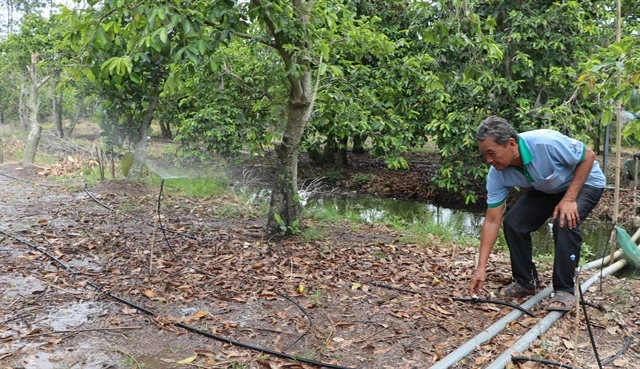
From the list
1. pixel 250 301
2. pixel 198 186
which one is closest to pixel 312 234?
pixel 250 301

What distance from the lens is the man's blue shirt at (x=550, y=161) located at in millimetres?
3170

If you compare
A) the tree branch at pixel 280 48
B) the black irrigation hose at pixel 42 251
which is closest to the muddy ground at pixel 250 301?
the black irrigation hose at pixel 42 251

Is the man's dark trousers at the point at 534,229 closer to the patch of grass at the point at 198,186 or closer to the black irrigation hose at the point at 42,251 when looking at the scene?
the black irrigation hose at the point at 42,251

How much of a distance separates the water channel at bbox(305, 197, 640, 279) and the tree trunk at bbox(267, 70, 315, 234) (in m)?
2.13

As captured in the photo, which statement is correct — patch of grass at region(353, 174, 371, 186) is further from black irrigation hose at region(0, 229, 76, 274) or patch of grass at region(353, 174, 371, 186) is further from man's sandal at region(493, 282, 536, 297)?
man's sandal at region(493, 282, 536, 297)

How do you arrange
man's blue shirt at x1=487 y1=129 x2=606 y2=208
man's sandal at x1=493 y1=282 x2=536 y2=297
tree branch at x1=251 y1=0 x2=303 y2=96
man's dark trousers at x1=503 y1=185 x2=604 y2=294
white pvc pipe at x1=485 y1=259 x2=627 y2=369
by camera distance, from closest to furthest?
1. white pvc pipe at x1=485 y1=259 x2=627 y2=369
2. man's blue shirt at x1=487 y1=129 x2=606 y2=208
3. man's dark trousers at x1=503 y1=185 x2=604 y2=294
4. man's sandal at x1=493 y1=282 x2=536 y2=297
5. tree branch at x1=251 y1=0 x2=303 y2=96

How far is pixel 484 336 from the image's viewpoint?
2.93 metres

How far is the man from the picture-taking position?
3135 millimetres

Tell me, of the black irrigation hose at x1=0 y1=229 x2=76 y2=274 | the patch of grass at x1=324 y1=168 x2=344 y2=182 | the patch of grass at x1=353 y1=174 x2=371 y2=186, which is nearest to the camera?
the black irrigation hose at x1=0 y1=229 x2=76 y2=274

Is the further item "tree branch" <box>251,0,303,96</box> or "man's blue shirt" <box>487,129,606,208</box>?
"tree branch" <box>251,0,303,96</box>

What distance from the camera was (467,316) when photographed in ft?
11.1

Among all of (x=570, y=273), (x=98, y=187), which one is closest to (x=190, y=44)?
(x=570, y=273)

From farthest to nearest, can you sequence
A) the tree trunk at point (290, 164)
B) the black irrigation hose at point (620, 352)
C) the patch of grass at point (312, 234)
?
1. the patch of grass at point (312, 234)
2. the tree trunk at point (290, 164)
3. the black irrigation hose at point (620, 352)

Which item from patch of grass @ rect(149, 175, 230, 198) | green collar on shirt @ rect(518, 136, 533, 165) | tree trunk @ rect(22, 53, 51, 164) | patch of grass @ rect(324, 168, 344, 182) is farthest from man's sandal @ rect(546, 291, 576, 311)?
tree trunk @ rect(22, 53, 51, 164)
